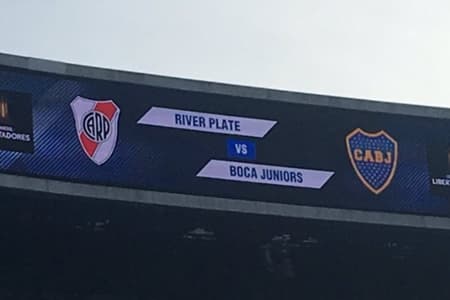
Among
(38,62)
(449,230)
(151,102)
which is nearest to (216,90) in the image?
(151,102)

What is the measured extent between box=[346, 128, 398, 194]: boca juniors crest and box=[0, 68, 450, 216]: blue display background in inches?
5.1

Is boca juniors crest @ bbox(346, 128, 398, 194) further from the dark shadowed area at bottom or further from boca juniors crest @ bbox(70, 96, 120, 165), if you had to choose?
boca juniors crest @ bbox(70, 96, 120, 165)

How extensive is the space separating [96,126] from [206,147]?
2.26 metres

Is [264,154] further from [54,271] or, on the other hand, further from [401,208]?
[54,271]

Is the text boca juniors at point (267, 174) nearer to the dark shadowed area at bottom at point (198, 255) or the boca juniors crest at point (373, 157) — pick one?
the dark shadowed area at bottom at point (198, 255)

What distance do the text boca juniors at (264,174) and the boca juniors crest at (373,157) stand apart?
80cm

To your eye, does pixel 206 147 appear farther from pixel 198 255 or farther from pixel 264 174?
pixel 198 255

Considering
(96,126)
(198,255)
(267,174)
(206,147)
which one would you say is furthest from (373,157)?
(96,126)

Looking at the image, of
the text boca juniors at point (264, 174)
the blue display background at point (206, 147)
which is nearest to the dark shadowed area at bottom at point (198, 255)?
the blue display background at point (206, 147)

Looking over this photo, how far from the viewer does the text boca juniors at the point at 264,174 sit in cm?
2961

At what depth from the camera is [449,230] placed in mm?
31047

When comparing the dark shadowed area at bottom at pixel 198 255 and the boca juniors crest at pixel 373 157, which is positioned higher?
the boca juniors crest at pixel 373 157

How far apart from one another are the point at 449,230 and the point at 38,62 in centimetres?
916

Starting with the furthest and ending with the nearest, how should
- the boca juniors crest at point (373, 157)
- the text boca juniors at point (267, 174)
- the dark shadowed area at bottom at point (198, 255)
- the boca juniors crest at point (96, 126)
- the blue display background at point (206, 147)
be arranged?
the boca juniors crest at point (373, 157) → the text boca juniors at point (267, 174) → the dark shadowed area at bottom at point (198, 255) → the boca juniors crest at point (96, 126) → the blue display background at point (206, 147)
